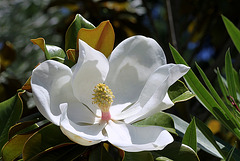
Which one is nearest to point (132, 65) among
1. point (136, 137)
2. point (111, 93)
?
point (111, 93)

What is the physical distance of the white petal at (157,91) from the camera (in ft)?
2.48

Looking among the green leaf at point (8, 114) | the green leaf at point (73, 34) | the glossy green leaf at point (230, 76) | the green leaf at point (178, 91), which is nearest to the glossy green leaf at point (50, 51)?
the green leaf at point (73, 34)

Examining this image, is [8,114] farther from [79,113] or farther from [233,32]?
[233,32]

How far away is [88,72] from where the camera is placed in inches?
33.9

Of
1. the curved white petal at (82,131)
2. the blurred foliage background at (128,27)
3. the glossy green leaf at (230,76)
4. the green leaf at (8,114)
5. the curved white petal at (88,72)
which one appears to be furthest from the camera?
the blurred foliage background at (128,27)

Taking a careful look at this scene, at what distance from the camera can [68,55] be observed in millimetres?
910

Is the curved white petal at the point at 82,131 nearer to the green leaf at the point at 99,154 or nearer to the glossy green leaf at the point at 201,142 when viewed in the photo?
the green leaf at the point at 99,154

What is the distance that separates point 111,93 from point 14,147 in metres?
0.24

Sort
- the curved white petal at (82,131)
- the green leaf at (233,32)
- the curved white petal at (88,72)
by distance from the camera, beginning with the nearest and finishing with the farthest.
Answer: the curved white petal at (82,131) < the curved white petal at (88,72) < the green leaf at (233,32)

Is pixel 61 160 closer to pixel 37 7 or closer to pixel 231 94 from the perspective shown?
pixel 231 94

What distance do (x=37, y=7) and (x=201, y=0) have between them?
1.84 metres

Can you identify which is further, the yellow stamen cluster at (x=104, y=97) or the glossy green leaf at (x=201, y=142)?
the glossy green leaf at (x=201, y=142)

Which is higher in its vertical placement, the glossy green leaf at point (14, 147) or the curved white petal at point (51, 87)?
the curved white petal at point (51, 87)

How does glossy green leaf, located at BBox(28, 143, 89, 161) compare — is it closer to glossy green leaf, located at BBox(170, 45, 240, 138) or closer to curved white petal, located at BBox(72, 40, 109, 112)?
curved white petal, located at BBox(72, 40, 109, 112)
